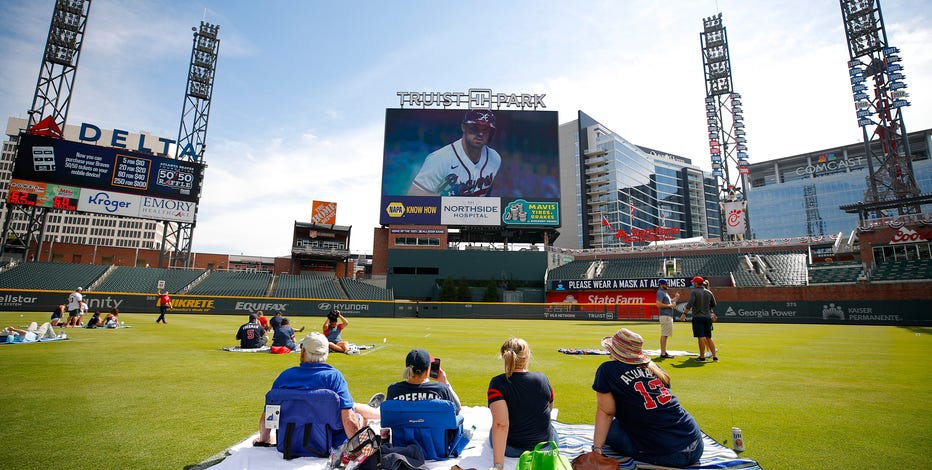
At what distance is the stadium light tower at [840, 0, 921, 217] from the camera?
50031mm

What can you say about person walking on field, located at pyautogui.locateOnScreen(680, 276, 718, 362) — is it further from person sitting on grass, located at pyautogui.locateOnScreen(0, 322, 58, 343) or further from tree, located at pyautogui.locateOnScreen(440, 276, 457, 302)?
tree, located at pyautogui.locateOnScreen(440, 276, 457, 302)

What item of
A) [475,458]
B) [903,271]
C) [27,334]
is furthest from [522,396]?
[903,271]

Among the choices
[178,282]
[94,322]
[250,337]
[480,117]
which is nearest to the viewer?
[250,337]

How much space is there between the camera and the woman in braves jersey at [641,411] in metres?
4.04

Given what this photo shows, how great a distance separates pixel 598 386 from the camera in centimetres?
422

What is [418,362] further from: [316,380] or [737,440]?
[737,440]

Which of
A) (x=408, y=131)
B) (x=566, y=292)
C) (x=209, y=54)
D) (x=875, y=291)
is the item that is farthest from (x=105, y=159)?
(x=875, y=291)

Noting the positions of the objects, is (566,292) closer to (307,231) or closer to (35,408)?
(307,231)

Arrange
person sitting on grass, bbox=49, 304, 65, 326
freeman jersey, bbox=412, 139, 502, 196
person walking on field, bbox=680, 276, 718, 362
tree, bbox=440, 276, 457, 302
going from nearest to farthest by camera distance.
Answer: person walking on field, bbox=680, 276, 718, 362 → person sitting on grass, bbox=49, 304, 65, 326 → tree, bbox=440, 276, 457, 302 → freeman jersey, bbox=412, 139, 502, 196

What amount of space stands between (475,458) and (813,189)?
413 ft

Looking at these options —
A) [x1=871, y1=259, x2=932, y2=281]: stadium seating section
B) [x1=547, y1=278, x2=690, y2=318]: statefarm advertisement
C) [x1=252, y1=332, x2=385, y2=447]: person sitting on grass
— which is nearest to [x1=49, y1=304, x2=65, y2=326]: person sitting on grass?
[x1=252, y1=332, x2=385, y2=447]: person sitting on grass

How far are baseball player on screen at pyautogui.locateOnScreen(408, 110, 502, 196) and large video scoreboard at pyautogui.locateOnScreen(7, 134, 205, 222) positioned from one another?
2537cm

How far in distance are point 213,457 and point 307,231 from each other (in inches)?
2468

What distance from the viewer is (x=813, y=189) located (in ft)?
331
